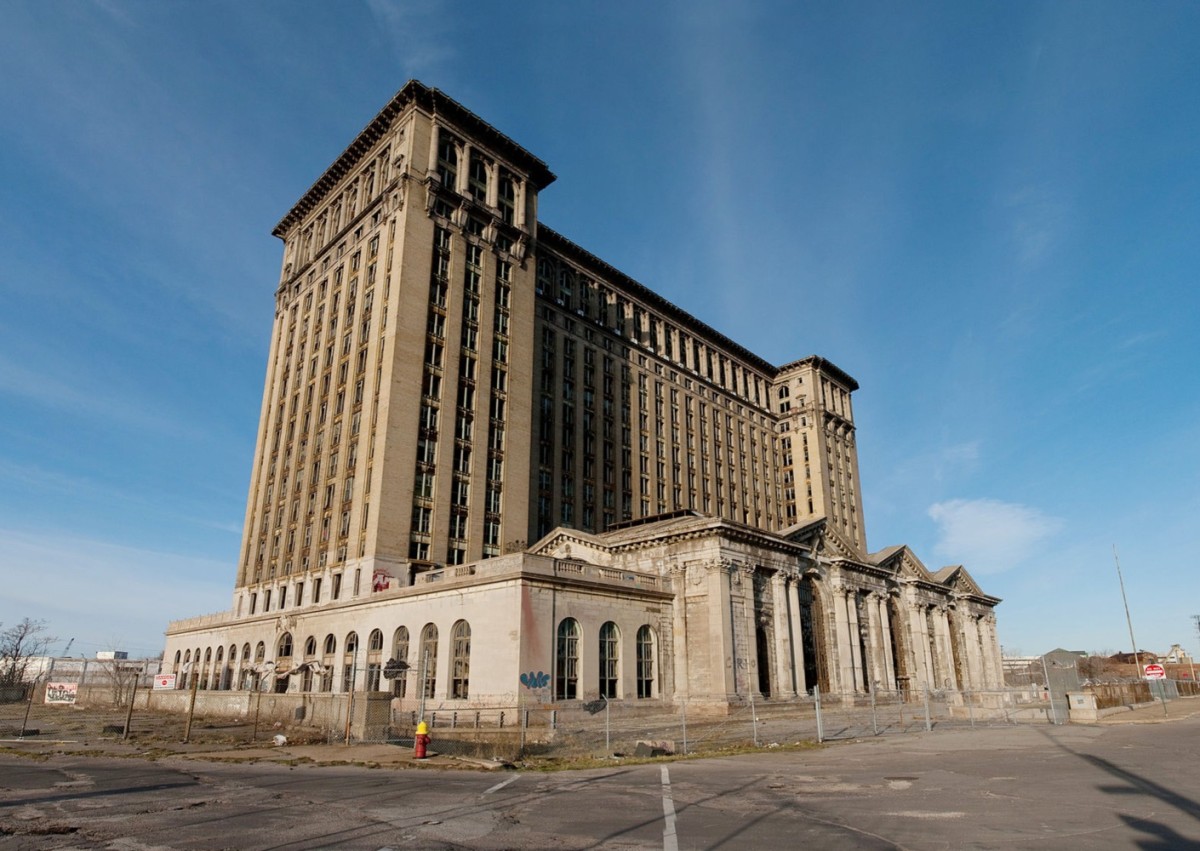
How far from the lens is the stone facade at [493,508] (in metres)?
43.4

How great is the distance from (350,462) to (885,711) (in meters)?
43.8

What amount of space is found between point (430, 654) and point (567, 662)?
8.52 metres

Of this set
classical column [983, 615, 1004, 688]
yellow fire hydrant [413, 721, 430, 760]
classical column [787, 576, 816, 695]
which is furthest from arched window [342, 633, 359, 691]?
classical column [983, 615, 1004, 688]

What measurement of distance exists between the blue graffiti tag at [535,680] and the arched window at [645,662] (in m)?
8.19

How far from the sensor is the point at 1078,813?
1298 cm

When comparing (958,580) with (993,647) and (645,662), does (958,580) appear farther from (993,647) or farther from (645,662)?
(645,662)

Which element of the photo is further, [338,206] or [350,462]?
[338,206]

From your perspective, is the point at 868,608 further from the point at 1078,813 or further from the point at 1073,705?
the point at 1078,813

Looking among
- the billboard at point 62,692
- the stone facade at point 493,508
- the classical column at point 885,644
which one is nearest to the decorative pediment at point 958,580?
the stone facade at point 493,508

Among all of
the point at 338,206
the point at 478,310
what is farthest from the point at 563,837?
the point at 338,206

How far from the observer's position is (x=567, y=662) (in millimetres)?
40281

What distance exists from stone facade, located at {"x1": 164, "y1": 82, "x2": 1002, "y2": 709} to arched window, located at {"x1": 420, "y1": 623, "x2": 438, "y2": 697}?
126 mm

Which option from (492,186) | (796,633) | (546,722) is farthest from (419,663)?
(492,186)

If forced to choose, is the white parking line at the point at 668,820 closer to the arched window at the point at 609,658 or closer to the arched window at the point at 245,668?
the arched window at the point at 609,658
